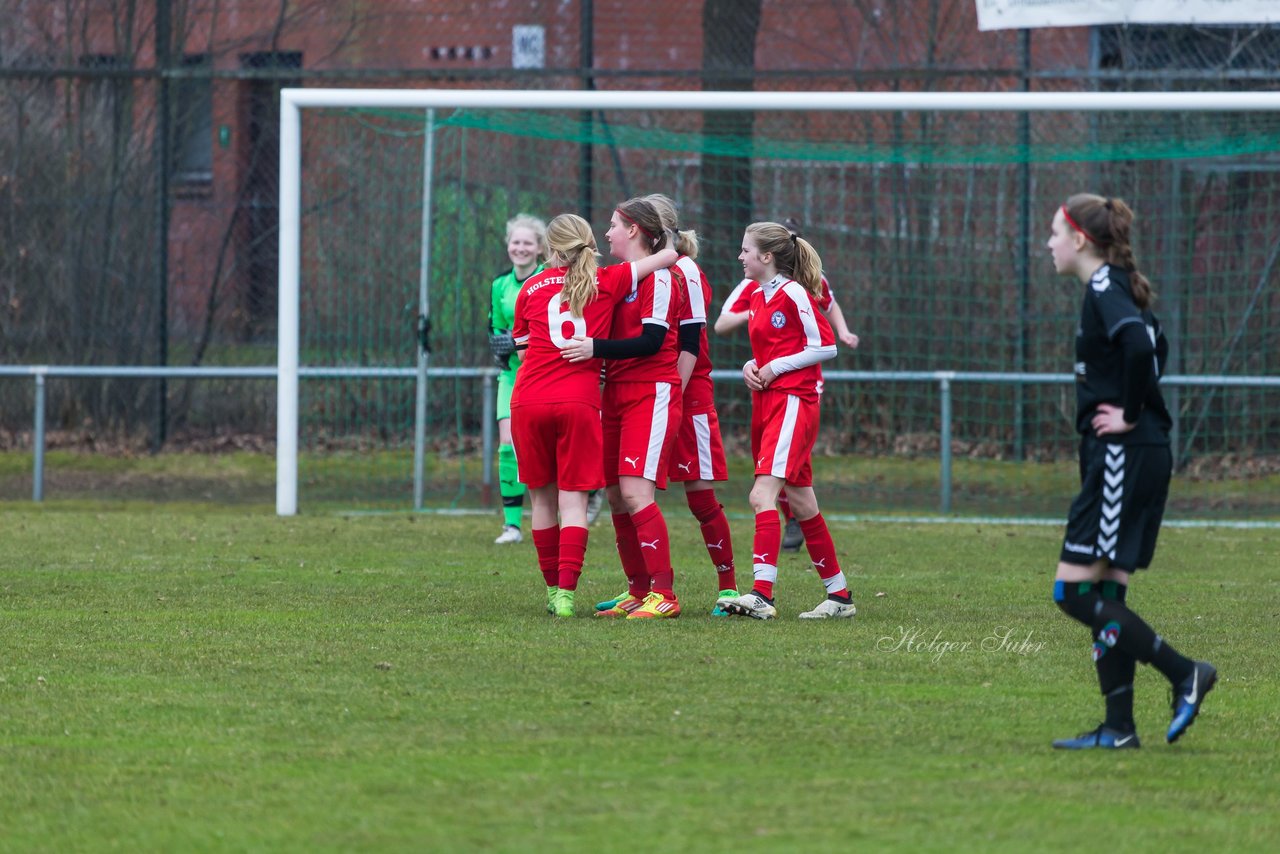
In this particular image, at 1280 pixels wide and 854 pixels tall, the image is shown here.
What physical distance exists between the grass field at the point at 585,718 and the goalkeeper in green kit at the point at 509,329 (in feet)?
4.42

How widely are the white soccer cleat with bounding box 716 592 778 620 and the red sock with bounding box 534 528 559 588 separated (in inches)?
29.5

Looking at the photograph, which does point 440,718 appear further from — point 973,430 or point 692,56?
point 692,56

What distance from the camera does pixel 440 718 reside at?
17.0ft

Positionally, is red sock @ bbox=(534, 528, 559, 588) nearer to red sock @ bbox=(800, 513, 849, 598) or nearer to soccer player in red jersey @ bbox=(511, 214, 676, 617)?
soccer player in red jersey @ bbox=(511, 214, 676, 617)

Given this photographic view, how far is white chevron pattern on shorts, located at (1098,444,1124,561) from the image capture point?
4801 mm

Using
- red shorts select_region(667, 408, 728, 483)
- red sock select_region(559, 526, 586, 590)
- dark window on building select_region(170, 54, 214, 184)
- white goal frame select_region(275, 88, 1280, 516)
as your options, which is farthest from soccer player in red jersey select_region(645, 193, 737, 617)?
dark window on building select_region(170, 54, 214, 184)

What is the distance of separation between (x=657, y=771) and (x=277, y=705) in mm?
1467

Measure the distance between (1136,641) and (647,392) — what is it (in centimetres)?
285

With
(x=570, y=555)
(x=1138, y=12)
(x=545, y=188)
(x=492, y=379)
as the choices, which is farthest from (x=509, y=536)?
(x=1138, y=12)

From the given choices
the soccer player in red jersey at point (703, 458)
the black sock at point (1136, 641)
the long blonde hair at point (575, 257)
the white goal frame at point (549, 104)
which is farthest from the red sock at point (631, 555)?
the white goal frame at point (549, 104)

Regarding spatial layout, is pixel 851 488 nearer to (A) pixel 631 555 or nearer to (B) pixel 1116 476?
(A) pixel 631 555

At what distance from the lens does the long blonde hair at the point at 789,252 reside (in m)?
7.39

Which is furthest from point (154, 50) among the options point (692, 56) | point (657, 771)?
point (657, 771)

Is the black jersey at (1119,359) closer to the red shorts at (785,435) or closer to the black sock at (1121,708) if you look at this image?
the black sock at (1121,708)
